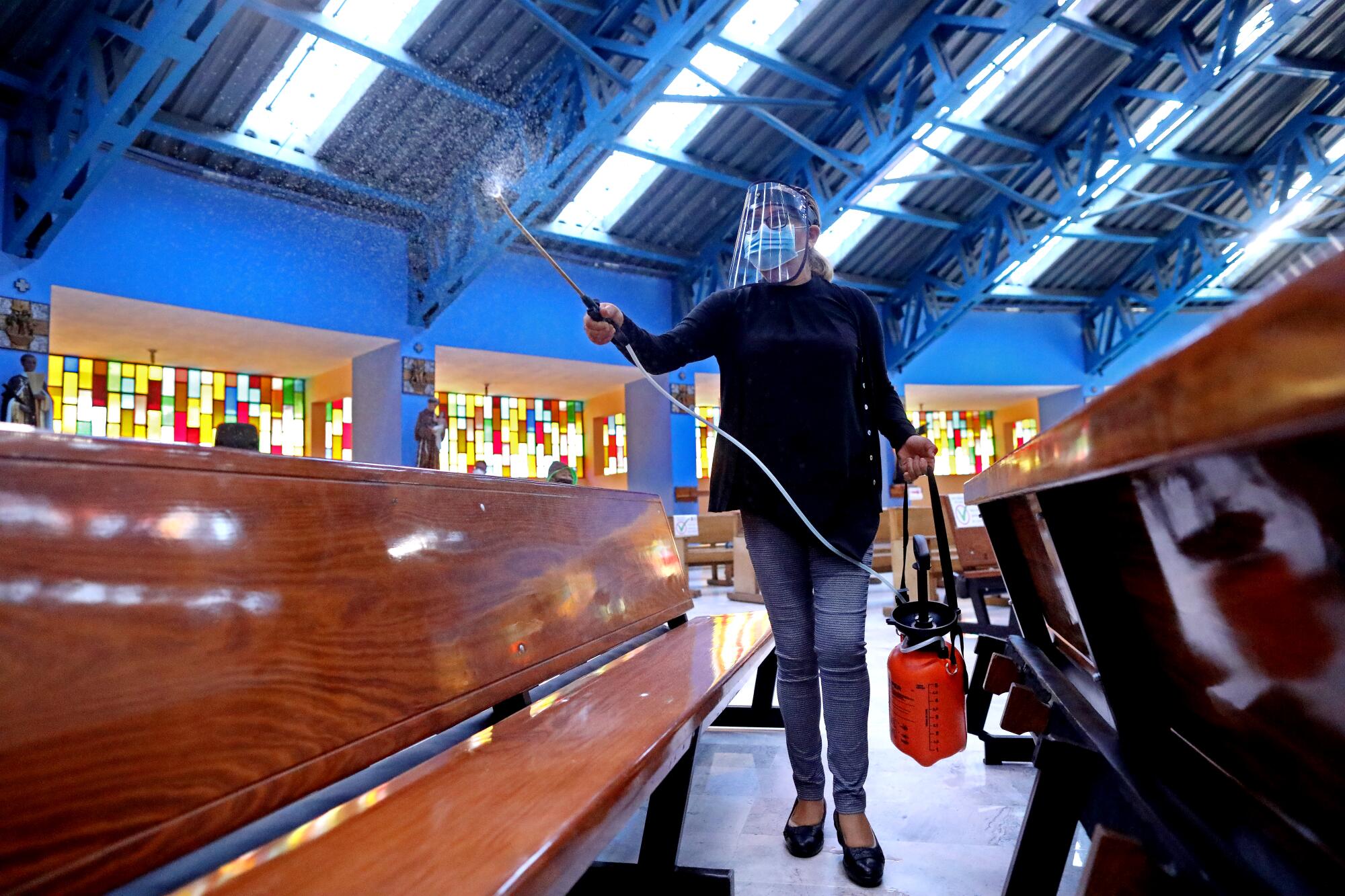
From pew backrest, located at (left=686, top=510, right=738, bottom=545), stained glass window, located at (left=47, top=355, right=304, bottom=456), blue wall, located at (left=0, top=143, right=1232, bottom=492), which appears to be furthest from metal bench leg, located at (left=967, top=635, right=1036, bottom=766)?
stained glass window, located at (left=47, top=355, right=304, bottom=456)

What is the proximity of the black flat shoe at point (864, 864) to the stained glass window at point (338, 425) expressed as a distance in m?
9.79

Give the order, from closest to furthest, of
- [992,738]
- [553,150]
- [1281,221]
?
[992,738] → [553,150] → [1281,221]

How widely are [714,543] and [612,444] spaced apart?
389cm

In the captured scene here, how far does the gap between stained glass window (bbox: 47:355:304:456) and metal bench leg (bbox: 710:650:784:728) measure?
7051 millimetres

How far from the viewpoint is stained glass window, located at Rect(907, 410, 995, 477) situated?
1520 cm

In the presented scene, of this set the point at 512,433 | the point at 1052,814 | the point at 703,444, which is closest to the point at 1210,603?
the point at 1052,814

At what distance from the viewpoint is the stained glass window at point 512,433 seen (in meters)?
11.9

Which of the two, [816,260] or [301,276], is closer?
[816,260]

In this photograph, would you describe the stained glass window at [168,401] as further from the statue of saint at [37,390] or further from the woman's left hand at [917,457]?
the woman's left hand at [917,457]

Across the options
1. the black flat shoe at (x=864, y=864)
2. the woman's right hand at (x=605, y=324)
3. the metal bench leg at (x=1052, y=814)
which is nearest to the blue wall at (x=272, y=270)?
the woman's right hand at (x=605, y=324)

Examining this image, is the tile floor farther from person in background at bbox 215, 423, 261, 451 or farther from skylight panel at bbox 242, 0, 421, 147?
skylight panel at bbox 242, 0, 421, 147

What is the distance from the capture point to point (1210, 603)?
841 millimetres

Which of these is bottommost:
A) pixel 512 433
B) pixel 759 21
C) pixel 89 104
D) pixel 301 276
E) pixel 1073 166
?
pixel 512 433

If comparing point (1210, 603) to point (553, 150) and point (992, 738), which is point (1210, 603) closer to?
point (992, 738)
